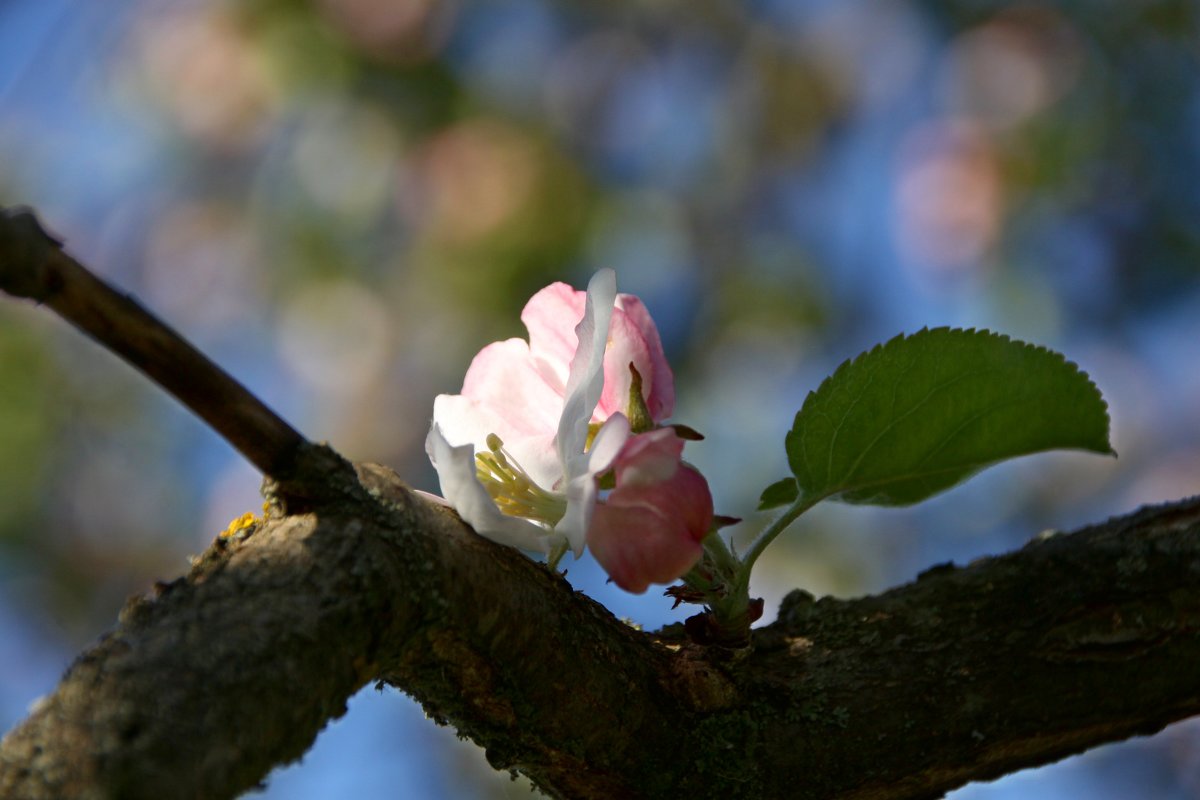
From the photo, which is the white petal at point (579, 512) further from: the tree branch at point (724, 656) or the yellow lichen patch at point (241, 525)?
the yellow lichen patch at point (241, 525)

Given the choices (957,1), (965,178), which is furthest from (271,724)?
(957,1)

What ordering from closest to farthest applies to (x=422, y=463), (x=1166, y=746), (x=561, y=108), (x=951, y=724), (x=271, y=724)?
(x=271, y=724) → (x=951, y=724) → (x=1166, y=746) → (x=422, y=463) → (x=561, y=108)

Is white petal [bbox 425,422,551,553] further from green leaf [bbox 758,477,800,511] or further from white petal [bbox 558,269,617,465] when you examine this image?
green leaf [bbox 758,477,800,511]

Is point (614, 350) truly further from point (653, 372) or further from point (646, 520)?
point (646, 520)

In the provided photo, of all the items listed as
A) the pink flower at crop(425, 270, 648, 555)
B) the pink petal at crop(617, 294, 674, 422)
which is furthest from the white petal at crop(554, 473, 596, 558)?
the pink petal at crop(617, 294, 674, 422)

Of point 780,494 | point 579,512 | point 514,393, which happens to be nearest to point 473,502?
point 579,512

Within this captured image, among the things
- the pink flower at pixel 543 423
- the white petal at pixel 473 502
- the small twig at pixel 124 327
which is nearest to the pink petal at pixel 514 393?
the pink flower at pixel 543 423

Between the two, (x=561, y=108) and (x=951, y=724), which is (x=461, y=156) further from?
(x=951, y=724)
